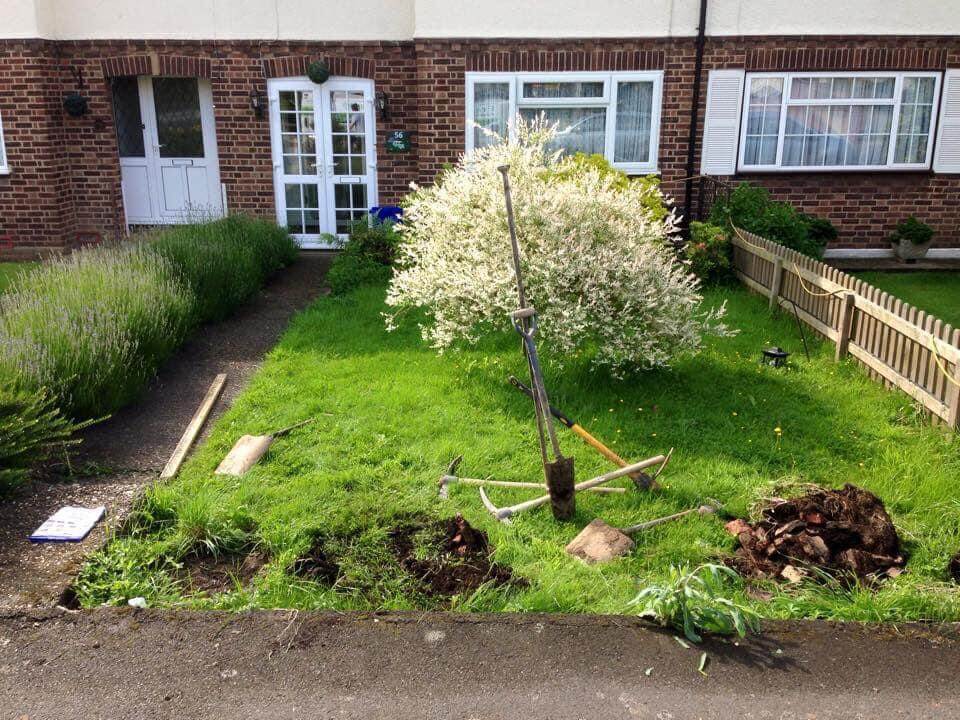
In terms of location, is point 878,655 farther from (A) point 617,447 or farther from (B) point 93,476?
(B) point 93,476

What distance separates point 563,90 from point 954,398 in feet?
25.4

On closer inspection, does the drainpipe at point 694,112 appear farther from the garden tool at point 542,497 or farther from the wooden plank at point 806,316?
the garden tool at point 542,497

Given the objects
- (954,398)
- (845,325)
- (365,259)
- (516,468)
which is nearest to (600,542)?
(516,468)

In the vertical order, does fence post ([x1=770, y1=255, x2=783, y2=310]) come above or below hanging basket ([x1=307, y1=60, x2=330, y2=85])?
below

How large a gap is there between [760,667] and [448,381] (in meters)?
4.00

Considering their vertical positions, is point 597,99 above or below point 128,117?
above

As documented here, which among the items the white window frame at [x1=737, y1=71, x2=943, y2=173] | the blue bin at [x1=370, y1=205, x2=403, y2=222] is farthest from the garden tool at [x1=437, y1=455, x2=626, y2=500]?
the white window frame at [x1=737, y1=71, x2=943, y2=173]

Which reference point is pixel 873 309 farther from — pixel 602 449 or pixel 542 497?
pixel 542 497

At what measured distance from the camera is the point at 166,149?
13266mm

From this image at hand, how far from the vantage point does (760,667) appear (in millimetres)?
3627

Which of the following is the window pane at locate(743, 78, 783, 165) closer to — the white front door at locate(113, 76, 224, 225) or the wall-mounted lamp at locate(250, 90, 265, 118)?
the wall-mounted lamp at locate(250, 90, 265, 118)

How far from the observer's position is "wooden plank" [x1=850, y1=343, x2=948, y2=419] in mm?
6020

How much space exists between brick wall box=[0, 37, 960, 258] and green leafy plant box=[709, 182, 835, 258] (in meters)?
1.01

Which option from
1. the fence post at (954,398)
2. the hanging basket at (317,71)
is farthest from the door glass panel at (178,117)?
the fence post at (954,398)
